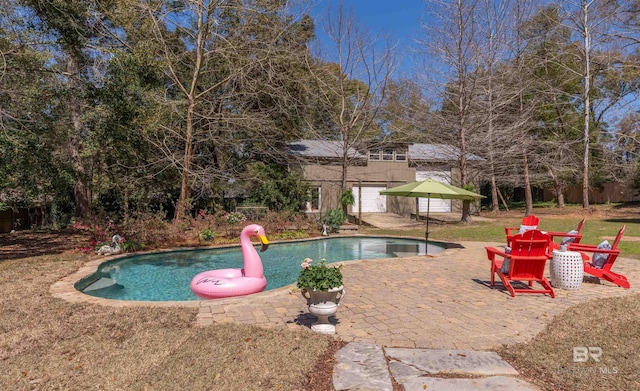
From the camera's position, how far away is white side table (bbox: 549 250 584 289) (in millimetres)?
6461

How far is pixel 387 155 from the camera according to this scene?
25.0 m

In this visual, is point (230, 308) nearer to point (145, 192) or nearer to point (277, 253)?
point (277, 253)

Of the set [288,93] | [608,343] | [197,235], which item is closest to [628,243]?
[608,343]

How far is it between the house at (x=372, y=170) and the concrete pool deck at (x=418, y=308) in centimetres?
1564

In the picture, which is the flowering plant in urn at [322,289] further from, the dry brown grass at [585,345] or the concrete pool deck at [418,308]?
the dry brown grass at [585,345]

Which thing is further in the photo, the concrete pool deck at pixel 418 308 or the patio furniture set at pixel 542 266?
the patio furniture set at pixel 542 266

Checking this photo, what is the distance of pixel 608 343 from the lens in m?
4.05

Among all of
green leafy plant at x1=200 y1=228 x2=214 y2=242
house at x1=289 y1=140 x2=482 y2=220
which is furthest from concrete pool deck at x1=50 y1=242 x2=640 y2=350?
house at x1=289 y1=140 x2=482 y2=220

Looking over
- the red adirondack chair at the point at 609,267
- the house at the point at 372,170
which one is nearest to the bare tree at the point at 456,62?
the house at the point at 372,170

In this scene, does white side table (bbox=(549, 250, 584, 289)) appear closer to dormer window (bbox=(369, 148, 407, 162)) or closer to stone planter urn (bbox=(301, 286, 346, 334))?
stone planter urn (bbox=(301, 286, 346, 334))

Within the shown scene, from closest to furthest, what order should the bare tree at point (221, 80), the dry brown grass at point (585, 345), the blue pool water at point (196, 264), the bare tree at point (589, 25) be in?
1. the dry brown grass at point (585, 345)
2. the blue pool water at point (196, 264)
3. the bare tree at point (221, 80)
4. the bare tree at point (589, 25)

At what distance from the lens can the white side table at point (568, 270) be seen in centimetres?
646

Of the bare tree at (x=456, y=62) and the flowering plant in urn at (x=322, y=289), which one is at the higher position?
the bare tree at (x=456, y=62)

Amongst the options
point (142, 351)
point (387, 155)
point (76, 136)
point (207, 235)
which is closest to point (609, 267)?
point (142, 351)
